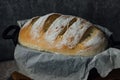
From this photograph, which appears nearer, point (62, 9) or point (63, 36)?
point (63, 36)

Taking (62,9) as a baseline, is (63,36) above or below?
above

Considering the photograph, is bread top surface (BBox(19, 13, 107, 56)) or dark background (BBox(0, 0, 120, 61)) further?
dark background (BBox(0, 0, 120, 61))

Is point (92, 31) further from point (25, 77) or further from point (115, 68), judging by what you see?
point (25, 77)

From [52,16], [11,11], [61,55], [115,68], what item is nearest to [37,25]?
[52,16]

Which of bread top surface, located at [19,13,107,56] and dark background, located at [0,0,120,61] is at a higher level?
bread top surface, located at [19,13,107,56]
